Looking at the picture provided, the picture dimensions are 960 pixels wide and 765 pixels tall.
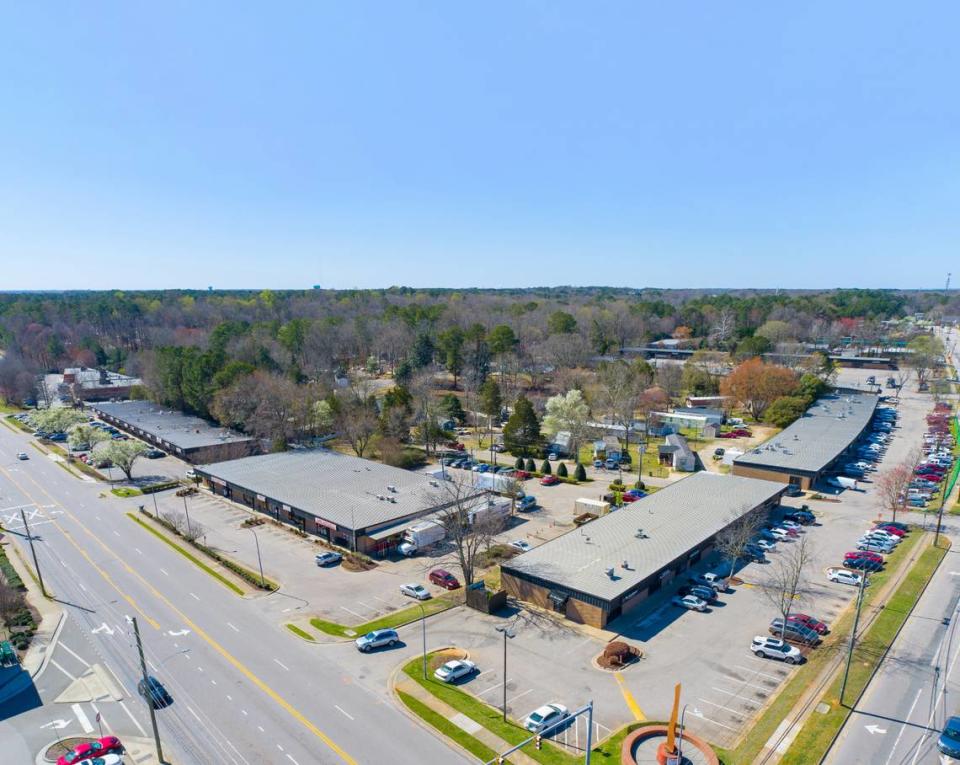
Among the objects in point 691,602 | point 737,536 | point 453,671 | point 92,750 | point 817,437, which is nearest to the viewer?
point 92,750

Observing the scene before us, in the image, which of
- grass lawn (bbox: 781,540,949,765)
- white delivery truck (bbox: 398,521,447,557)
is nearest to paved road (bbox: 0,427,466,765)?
white delivery truck (bbox: 398,521,447,557)

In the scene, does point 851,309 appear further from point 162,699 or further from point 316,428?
point 162,699

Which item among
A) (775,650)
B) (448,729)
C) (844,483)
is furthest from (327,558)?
(844,483)

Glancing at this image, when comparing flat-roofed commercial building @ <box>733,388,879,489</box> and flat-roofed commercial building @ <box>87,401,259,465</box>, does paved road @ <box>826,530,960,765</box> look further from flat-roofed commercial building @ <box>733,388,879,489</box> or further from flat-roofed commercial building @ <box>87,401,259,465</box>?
flat-roofed commercial building @ <box>87,401,259,465</box>

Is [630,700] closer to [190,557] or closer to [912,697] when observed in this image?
[912,697]

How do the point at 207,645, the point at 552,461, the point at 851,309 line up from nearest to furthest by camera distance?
the point at 207,645, the point at 552,461, the point at 851,309

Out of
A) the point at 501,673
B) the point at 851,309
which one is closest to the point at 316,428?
the point at 501,673

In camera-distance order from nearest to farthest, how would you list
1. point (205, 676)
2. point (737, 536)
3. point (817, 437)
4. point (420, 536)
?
point (205, 676), point (737, 536), point (420, 536), point (817, 437)

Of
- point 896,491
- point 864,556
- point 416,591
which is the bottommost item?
point 416,591
